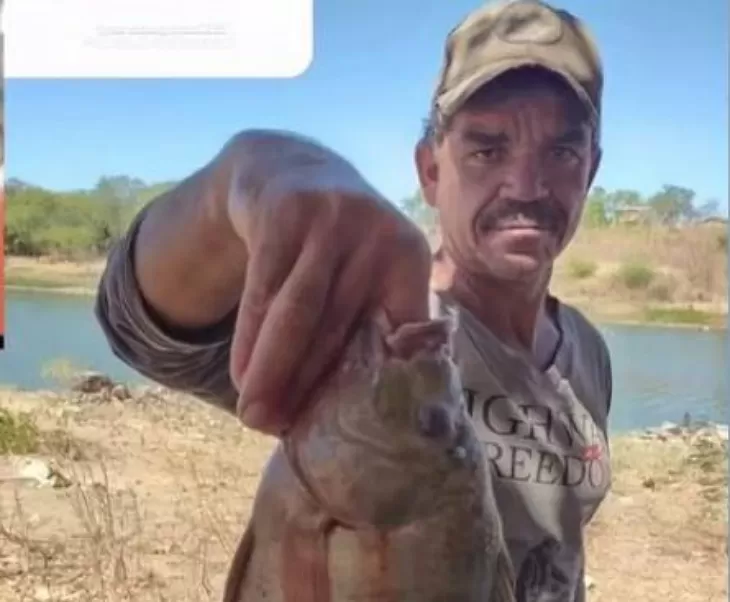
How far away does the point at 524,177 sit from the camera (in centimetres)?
128

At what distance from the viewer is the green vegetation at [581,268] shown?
4.42 ft

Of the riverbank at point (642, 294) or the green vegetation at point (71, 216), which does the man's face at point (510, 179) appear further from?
the green vegetation at point (71, 216)

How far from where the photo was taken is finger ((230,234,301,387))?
3.12 ft

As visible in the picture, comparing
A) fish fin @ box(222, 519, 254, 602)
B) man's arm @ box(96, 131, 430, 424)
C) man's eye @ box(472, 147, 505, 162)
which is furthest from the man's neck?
fish fin @ box(222, 519, 254, 602)

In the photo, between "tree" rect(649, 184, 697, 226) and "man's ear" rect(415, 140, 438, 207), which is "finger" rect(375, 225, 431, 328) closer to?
"man's ear" rect(415, 140, 438, 207)

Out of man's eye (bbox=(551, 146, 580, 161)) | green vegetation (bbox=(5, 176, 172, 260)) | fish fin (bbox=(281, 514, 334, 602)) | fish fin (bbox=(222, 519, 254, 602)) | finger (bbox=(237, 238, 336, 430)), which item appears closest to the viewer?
finger (bbox=(237, 238, 336, 430))

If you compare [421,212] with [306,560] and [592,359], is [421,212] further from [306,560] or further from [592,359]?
[306,560]

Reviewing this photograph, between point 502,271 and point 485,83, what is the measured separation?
203 millimetres

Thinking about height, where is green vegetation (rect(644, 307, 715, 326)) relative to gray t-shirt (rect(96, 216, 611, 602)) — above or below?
above

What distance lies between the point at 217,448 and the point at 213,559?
126 millimetres

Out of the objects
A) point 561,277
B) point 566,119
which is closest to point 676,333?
point 561,277

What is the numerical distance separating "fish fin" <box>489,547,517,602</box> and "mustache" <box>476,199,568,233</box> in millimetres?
348

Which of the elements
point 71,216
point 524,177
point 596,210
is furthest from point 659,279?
point 71,216

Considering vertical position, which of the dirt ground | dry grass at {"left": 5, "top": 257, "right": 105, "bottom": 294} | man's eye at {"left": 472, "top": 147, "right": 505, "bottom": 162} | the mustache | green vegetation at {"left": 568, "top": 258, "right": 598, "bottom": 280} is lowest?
the dirt ground
